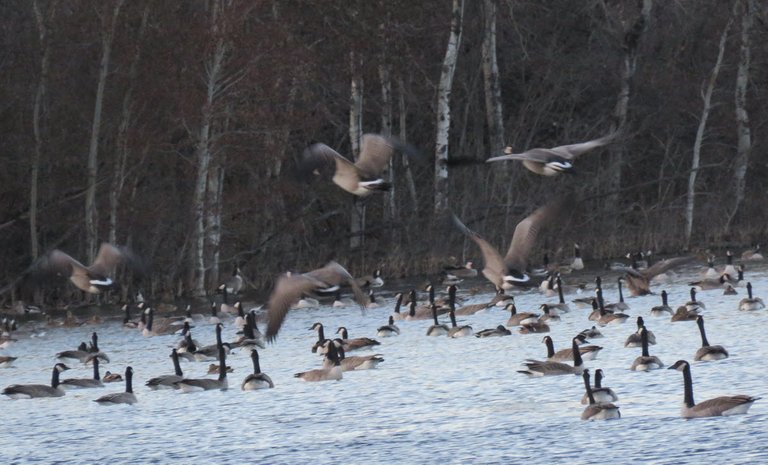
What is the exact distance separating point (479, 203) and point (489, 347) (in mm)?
13731

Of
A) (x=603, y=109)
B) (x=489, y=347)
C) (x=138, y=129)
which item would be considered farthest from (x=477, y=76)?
(x=489, y=347)

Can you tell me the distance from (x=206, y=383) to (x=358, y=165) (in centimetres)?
373

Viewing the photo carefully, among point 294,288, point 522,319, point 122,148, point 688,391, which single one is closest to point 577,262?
point 522,319

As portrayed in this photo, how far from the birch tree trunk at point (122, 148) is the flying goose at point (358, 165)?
1364cm

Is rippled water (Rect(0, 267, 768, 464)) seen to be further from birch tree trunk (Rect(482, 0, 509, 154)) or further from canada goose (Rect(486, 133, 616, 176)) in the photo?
birch tree trunk (Rect(482, 0, 509, 154))

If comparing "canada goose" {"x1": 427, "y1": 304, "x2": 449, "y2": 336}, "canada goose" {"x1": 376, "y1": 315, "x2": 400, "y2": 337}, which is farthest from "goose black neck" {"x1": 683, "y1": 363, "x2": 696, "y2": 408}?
"canada goose" {"x1": 376, "y1": 315, "x2": 400, "y2": 337}

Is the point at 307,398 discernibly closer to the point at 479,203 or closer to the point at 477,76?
the point at 479,203

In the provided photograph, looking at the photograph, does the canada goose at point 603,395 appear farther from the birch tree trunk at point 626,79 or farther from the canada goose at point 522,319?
the birch tree trunk at point 626,79

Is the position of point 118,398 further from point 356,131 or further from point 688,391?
point 356,131

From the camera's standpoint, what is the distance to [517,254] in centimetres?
1778

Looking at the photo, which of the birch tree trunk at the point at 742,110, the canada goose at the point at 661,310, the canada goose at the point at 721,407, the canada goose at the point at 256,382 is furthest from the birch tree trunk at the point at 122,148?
the canada goose at the point at 721,407

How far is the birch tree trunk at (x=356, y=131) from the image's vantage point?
1307 inches

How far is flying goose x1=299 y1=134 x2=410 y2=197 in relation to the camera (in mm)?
16391

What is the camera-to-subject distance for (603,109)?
136 ft
